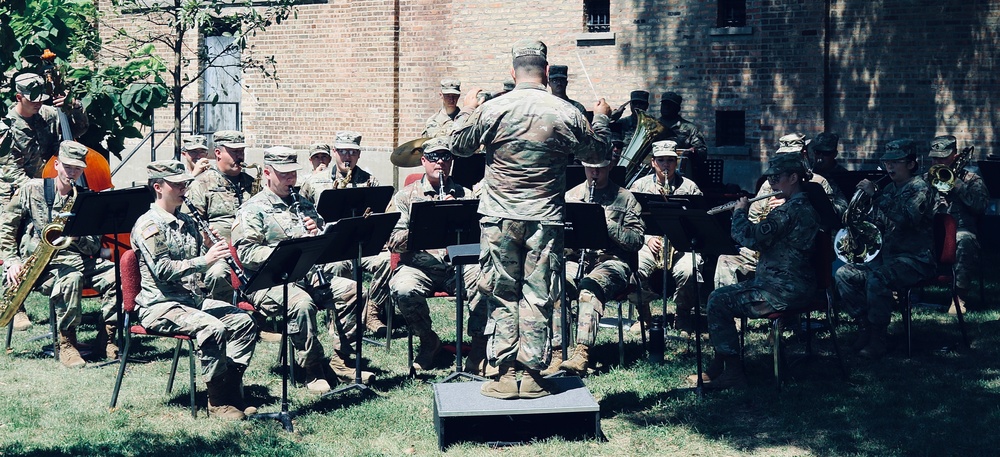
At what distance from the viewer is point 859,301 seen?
387 inches

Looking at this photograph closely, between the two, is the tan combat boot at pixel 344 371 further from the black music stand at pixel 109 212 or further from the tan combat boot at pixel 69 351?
the tan combat boot at pixel 69 351

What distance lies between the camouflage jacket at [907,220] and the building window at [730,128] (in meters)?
7.32

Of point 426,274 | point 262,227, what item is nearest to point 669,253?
point 426,274

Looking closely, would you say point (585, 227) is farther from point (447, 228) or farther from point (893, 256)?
point (893, 256)

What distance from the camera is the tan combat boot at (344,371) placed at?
29.5 feet

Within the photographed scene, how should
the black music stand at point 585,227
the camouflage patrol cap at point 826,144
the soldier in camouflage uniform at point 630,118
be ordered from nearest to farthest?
the black music stand at point 585,227
the camouflage patrol cap at point 826,144
the soldier in camouflage uniform at point 630,118

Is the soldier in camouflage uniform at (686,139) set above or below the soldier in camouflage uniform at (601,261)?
above

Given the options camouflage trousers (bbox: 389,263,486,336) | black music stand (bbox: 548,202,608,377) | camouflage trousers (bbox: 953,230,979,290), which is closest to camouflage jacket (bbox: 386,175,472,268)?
camouflage trousers (bbox: 389,263,486,336)

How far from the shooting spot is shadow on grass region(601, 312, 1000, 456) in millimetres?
7348

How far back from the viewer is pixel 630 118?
555 inches

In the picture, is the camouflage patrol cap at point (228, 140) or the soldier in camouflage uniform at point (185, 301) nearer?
the soldier in camouflage uniform at point (185, 301)

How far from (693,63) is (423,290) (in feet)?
30.0

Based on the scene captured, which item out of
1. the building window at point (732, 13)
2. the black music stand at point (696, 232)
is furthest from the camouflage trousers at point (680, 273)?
the building window at point (732, 13)

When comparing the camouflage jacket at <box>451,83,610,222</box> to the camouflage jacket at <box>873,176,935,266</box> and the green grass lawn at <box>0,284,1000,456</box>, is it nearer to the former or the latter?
the green grass lawn at <box>0,284,1000,456</box>
